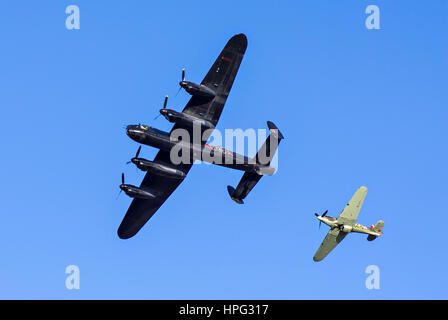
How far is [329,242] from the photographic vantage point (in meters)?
66.4

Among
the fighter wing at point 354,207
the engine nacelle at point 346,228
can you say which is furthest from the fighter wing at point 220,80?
the engine nacelle at point 346,228

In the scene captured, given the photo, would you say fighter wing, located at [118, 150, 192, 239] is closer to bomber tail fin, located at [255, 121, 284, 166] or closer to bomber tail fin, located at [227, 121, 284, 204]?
bomber tail fin, located at [227, 121, 284, 204]

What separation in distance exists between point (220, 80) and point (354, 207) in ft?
80.9

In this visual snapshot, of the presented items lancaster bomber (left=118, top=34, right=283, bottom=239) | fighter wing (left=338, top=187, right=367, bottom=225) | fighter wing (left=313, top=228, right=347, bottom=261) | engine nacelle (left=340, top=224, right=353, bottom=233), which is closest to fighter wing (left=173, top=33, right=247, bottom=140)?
lancaster bomber (left=118, top=34, right=283, bottom=239)

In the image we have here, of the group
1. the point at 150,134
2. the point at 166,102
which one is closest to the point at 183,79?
the point at 166,102

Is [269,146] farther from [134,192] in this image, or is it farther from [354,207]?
[354,207]

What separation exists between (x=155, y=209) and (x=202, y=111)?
1155 centimetres

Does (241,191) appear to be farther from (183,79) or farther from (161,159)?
(183,79)

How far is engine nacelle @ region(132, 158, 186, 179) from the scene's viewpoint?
155 ft

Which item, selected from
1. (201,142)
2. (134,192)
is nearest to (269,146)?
(201,142)

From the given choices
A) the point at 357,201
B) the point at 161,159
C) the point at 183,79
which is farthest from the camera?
the point at 357,201

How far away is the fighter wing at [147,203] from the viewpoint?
51031mm

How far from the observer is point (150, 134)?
45531 mm

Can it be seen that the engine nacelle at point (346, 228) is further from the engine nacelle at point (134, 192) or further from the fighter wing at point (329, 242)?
the engine nacelle at point (134, 192)
